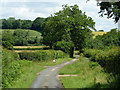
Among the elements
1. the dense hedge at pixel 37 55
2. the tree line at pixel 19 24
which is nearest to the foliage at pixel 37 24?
the tree line at pixel 19 24

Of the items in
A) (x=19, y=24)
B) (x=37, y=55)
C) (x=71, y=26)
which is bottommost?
(x=37, y=55)

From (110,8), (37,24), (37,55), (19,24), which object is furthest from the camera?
(19,24)

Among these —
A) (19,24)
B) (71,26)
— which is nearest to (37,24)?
(19,24)

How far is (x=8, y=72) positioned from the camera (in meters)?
14.7

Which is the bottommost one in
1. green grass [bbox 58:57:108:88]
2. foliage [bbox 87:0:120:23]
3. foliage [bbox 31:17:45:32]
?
green grass [bbox 58:57:108:88]

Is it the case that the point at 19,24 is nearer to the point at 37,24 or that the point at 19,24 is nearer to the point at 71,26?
the point at 37,24

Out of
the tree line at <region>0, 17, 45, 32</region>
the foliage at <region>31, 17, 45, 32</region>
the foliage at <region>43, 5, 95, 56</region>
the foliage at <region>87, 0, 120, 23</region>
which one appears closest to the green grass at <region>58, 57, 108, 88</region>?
the foliage at <region>87, 0, 120, 23</region>

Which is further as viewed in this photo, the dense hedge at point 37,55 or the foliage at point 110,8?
the dense hedge at point 37,55

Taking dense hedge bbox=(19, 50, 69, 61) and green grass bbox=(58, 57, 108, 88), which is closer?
green grass bbox=(58, 57, 108, 88)

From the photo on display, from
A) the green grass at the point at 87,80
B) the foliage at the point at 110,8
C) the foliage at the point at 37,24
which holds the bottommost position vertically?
the green grass at the point at 87,80

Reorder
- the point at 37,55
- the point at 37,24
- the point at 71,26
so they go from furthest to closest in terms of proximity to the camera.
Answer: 1. the point at 37,24
2. the point at 71,26
3. the point at 37,55

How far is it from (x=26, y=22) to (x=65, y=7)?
3770 inches

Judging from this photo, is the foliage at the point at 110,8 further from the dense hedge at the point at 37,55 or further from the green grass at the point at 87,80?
the dense hedge at the point at 37,55

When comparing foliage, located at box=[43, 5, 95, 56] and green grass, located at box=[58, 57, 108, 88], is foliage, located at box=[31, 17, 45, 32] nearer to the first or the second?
foliage, located at box=[43, 5, 95, 56]
